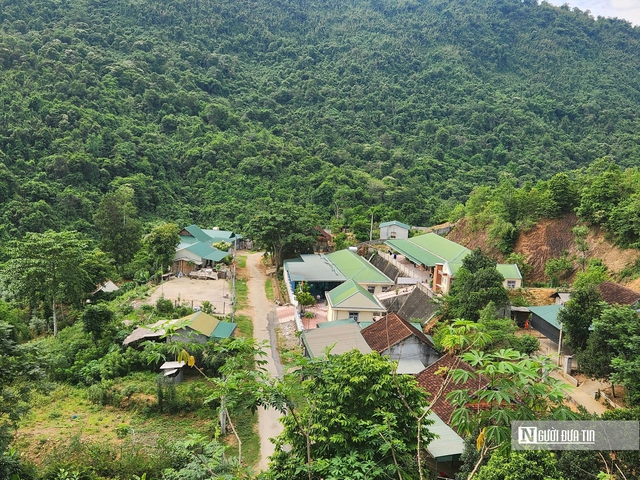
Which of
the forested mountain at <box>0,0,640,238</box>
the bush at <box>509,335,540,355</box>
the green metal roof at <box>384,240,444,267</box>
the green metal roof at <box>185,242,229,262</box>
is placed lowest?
the green metal roof at <box>185,242,229,262</box>

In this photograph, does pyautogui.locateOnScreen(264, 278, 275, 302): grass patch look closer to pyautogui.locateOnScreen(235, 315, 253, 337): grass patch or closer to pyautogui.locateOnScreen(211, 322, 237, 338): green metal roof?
pyautogui.locateOnScreen(235, 315, 253, 337): grass patch

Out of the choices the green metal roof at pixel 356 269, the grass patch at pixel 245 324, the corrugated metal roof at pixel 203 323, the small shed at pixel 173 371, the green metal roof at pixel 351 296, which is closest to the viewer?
the small shed at pixel 173 371

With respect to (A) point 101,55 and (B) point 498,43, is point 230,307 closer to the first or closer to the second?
(A) point 101,55

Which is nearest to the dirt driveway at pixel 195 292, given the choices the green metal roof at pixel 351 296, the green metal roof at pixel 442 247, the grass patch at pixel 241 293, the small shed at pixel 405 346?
the grass patch at pixel 241 293

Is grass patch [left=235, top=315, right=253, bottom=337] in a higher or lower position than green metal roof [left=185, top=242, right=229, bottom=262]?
lower

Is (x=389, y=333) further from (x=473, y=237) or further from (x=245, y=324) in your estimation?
(x=473, y=237)

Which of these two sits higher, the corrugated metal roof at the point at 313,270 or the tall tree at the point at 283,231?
the tall tree at the point at 283,231

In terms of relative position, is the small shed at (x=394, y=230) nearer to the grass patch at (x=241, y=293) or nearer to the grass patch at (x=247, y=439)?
the grass patch at (x=241, y=293)

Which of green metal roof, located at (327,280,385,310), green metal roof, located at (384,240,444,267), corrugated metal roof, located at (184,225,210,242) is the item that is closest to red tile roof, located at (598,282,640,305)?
green metal roof, located at (327,280,385,310)
